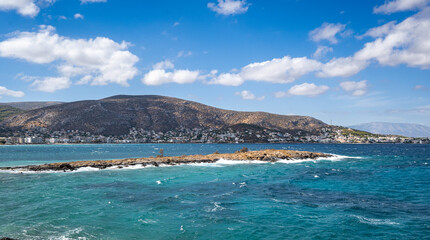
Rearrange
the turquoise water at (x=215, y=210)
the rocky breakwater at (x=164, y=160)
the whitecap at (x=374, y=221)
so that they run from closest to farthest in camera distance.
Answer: the turquoise water at (x=215, y=210) → the whitecap at (x=374, y=221) → the rocky breakwater at (x=164, y=160)

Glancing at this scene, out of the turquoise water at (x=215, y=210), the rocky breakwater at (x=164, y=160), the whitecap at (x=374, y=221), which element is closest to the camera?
the turquoise water at (x=215, y=210)

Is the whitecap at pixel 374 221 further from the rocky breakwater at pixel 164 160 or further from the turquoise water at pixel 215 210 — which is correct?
the rocky breakwater at pixel 164 160

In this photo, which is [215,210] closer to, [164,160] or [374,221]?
[374,221]

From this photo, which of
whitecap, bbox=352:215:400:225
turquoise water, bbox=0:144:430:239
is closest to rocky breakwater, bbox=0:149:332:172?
turquoise water, bbox=0:144:430:239

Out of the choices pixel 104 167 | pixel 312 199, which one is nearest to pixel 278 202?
pixel 312 199

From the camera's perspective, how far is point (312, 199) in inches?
983

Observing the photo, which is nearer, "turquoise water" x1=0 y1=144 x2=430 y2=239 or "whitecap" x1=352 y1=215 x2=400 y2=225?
"turquoise water" x1=0 y1=144 x2=430 y2=239

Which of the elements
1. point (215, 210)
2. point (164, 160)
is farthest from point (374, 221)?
point (164, 160)

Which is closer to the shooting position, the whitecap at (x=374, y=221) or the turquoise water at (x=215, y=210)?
the turquoise water at (x=215, y=210)

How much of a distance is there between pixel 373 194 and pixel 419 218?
857 cm

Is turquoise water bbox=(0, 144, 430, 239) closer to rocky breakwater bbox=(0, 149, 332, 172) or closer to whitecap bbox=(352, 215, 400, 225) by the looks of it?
whitecap bbox=(352, 215, 400, 225)

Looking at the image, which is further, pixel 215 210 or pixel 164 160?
pixel 164 160

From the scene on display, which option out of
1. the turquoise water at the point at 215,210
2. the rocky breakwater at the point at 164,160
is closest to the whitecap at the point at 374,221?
the turquoise water at the point at 215,210

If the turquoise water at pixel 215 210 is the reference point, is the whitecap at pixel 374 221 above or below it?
above
